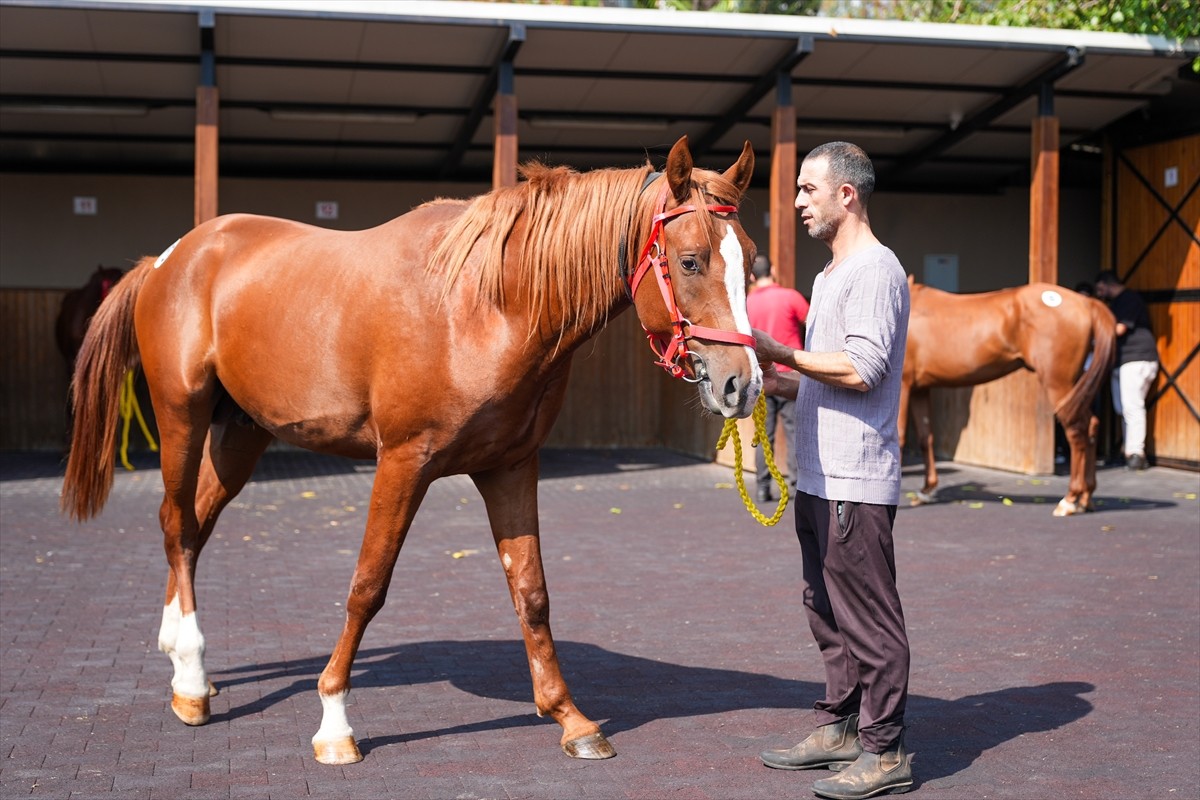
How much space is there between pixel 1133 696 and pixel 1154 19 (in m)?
10.5

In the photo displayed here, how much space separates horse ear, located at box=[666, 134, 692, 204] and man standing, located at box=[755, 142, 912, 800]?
394 mm

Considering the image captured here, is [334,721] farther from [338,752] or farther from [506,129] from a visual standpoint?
[506,129]

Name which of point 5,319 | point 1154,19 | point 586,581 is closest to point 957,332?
point 1154,19

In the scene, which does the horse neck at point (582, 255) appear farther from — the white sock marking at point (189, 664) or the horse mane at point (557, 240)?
the white sock marking at point (189, 664)

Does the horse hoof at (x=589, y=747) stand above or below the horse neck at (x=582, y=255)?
below

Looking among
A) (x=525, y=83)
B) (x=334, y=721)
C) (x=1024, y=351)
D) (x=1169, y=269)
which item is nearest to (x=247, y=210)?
(x=525, y=83)

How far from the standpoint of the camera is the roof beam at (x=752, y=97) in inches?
491

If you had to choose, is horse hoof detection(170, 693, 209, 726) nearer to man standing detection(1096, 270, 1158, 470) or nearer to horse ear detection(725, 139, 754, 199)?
horse ear detection(725, 139, 754, 199)

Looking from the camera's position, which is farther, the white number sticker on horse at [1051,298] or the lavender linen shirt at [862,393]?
the white number sticker on horse at [1051,298]

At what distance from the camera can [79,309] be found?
14.5 metres

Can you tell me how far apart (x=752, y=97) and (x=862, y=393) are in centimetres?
1050

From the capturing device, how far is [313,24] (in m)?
11.7

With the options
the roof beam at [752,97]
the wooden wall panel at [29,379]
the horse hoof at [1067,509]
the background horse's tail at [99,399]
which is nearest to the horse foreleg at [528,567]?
the background horse's tail at [99,399]

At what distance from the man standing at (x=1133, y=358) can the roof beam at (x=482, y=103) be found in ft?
23.6
